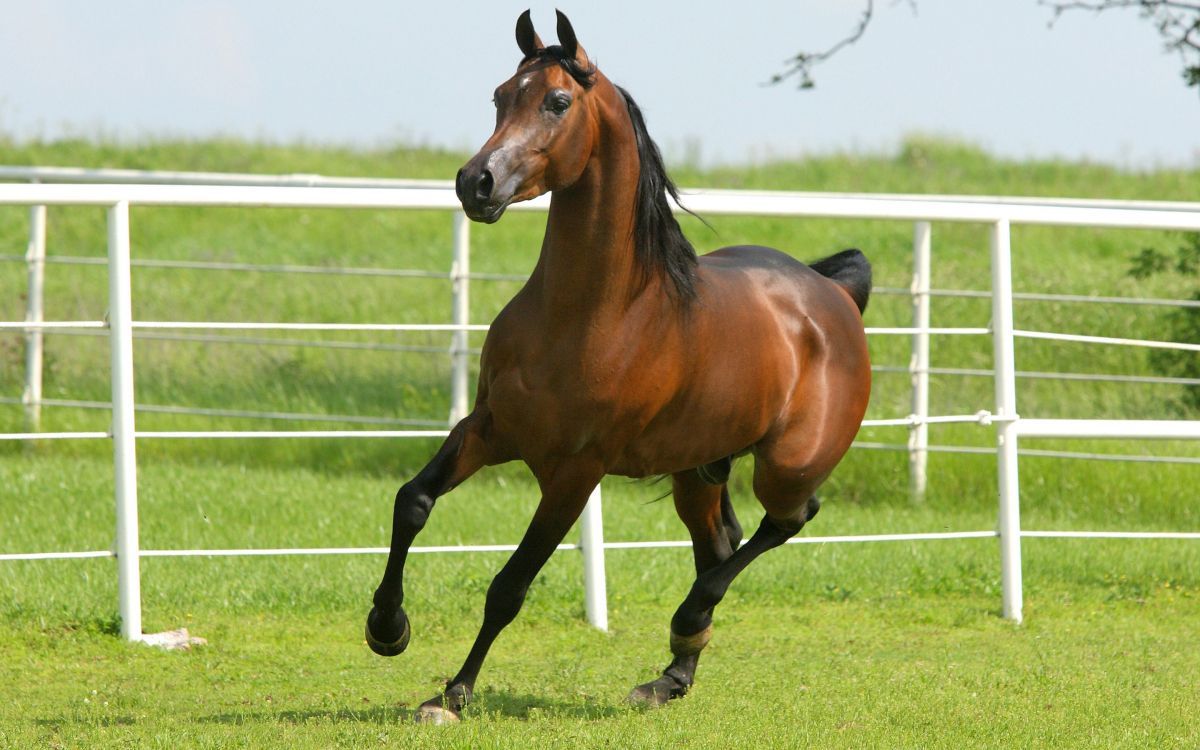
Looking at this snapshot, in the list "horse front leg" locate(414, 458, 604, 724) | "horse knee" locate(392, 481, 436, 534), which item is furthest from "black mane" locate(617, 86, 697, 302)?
"horse knee" locate(392, 481, 436, 534)

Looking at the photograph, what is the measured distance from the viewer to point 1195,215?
634 centimetres

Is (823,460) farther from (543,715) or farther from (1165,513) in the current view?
(1165,513)

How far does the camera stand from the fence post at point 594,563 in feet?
19.1

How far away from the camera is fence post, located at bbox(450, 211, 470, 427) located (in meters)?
8.04

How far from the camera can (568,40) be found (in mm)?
3662

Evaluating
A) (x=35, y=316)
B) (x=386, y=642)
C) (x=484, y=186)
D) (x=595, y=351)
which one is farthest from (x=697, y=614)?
(x=35, y=316)

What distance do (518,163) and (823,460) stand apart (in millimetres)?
1616

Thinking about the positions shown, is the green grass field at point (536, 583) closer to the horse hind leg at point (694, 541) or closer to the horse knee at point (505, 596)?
the horse hind leg at point (694, 541)

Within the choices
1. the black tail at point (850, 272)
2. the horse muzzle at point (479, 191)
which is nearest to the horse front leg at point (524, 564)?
the horse muzzle at point (479, 191)

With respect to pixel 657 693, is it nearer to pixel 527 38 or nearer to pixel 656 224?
pixel 656 224

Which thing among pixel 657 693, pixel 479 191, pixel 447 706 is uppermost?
pixel 479 191

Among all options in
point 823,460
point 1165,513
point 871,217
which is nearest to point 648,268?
point 823,460

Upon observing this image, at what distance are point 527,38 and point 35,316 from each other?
659 centimetres

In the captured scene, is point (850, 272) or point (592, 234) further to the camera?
point (850, 272)
